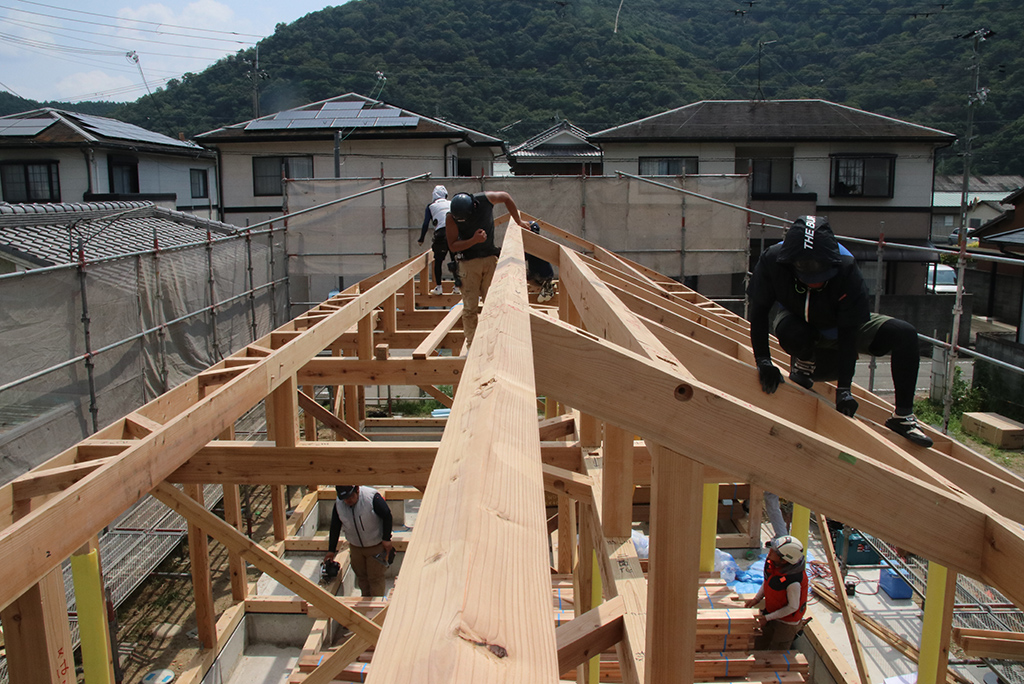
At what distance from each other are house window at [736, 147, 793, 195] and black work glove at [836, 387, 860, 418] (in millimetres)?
21340

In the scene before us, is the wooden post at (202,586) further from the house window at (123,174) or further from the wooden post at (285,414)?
the house window at (123,174)

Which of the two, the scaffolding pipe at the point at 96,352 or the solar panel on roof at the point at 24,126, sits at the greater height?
the solar panel on roof at the point at 24,126

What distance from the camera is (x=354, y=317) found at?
5.64 m

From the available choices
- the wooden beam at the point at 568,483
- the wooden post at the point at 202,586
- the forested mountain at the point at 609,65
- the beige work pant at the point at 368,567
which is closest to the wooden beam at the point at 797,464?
the wooden beam at the point at 568,483

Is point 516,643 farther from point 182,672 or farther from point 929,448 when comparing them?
point 182,672

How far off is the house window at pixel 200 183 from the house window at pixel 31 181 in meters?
5.84

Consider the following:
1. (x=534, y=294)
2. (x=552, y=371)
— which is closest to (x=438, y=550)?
(x=552, y=371)

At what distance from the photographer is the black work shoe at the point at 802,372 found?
346cm

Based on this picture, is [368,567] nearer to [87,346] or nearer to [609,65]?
[87,346]

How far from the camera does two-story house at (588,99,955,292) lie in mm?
22375

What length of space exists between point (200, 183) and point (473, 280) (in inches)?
1061

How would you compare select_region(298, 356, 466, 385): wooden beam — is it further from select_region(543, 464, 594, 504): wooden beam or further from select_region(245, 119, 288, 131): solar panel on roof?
select_region(245, 119, 288, 131): solar panel on roof

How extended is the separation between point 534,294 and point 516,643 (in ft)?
29.5

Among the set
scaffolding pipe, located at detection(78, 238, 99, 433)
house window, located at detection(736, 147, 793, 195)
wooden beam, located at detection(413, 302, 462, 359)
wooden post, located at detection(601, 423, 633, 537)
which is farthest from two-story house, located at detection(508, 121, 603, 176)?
wooden post, located at detection(601, 423, 633, 537)
